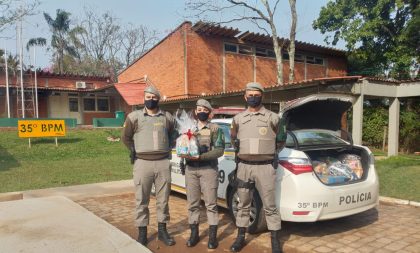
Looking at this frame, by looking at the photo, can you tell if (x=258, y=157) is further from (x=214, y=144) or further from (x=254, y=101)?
(x=254, y=101)

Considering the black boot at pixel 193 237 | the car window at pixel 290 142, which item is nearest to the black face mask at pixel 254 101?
the car window at pixel 290 142

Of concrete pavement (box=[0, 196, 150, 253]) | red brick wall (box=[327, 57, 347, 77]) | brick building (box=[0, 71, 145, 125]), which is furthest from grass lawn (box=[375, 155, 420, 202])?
brick building (box=[0, 71, 145, 125])

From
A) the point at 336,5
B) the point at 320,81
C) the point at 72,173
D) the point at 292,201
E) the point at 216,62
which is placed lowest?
the point at 72,173

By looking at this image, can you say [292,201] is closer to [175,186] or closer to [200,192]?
[200,192]

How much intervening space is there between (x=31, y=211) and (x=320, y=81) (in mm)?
7464

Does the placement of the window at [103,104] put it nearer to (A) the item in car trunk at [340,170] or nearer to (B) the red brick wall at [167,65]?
(B) the red brick wall at [167,65]

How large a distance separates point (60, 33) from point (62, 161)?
95.7ft

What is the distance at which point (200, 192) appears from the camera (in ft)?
14.1

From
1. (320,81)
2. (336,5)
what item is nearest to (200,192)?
(320,81)

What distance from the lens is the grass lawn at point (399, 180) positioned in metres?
6.80

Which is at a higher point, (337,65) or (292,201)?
(337,65)

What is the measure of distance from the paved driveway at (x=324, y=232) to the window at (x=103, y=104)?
905 inches

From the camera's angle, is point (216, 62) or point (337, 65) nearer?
point (216, 62)

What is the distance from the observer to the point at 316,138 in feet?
16.6
